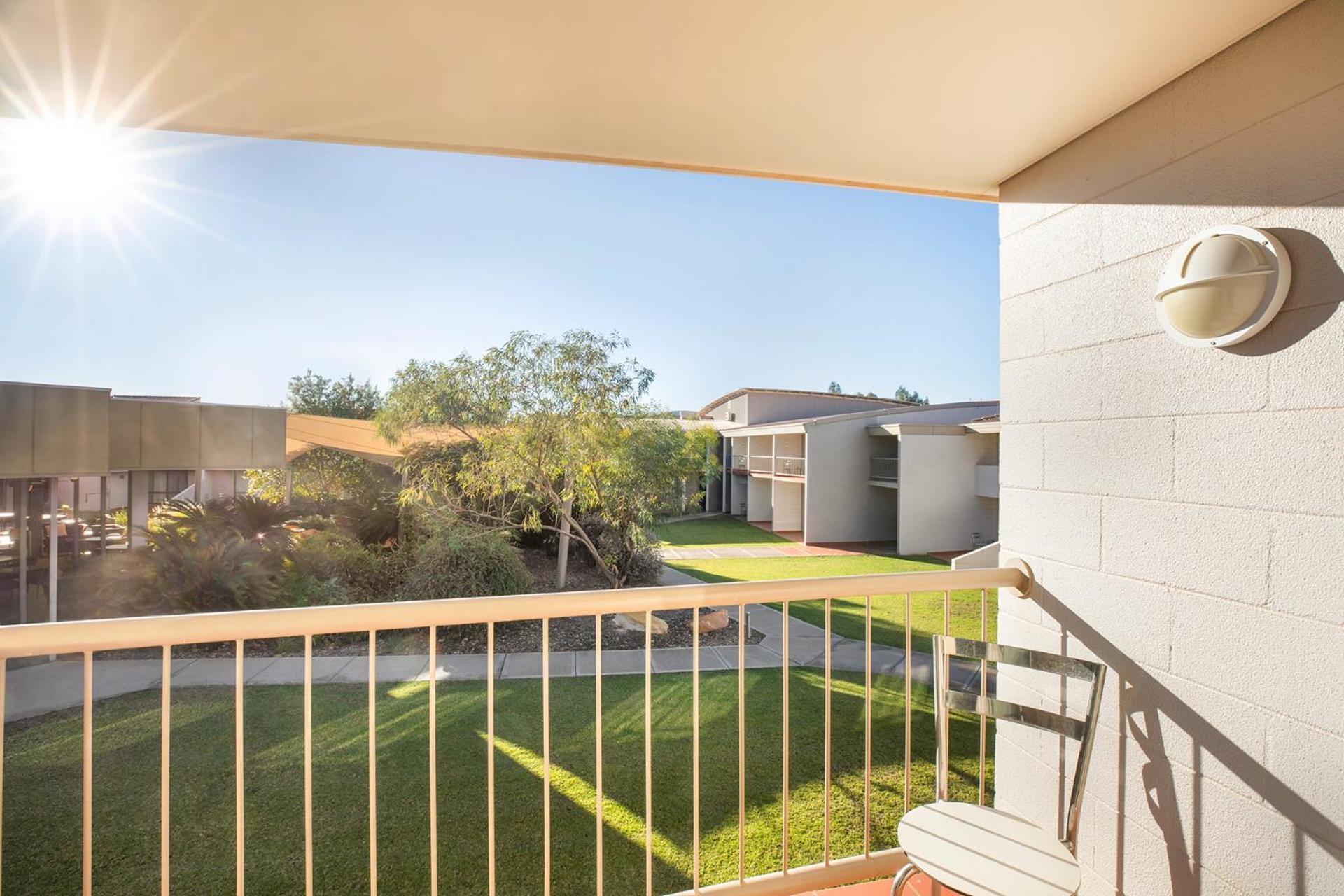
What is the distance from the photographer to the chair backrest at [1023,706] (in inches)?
59.7

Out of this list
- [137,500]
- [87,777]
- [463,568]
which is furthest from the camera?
[137,500]

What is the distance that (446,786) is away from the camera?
364 cm

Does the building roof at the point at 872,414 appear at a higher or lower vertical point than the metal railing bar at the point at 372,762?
higher

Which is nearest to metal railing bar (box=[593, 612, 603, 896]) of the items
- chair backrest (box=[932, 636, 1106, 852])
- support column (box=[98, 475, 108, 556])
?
chair backrest (box=[932, 636, 1106, 852])

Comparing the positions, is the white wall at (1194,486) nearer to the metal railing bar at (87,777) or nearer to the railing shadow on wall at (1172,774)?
the railing shadow on wall at (1172,774)

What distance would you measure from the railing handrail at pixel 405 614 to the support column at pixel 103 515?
25.2 feet

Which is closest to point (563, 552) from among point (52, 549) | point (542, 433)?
point (542, 433)

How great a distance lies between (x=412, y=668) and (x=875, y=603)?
5.94 meters

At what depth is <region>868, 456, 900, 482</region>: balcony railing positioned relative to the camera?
1524 cm

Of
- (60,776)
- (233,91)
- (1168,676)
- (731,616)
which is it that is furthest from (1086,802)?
(731,616)

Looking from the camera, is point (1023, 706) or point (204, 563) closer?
point (1023, 706)

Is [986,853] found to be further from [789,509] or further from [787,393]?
[787,393]

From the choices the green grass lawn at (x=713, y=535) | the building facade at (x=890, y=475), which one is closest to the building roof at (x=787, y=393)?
the building facade at (x=890, y=475)

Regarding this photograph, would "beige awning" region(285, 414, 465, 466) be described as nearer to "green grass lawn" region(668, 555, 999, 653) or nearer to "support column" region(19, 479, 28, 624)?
"support column" region(19, 479, 28, 624)
